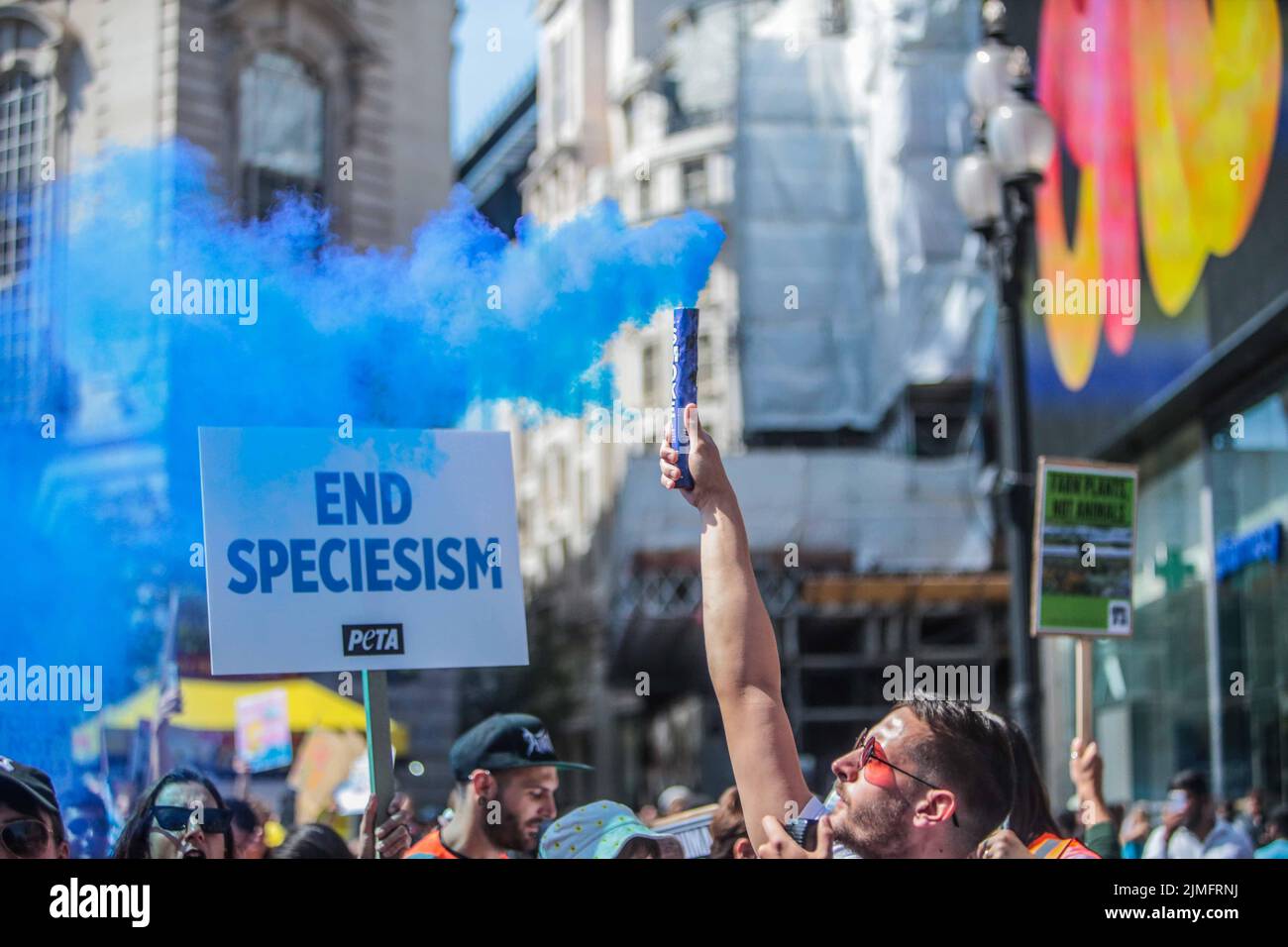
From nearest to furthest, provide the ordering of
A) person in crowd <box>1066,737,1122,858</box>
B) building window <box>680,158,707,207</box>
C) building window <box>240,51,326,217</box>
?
person in crowd <box>1066,737,1122,858</box> < building window <box>240,51,326,217</box> < building window <box>680,158,707,207</box>

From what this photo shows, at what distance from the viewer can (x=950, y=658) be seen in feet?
81.6

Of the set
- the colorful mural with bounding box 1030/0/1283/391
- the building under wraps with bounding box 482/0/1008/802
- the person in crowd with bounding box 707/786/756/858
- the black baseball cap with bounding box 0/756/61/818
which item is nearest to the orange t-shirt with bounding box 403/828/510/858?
the person in crowd with bounding box 707/786/756/858

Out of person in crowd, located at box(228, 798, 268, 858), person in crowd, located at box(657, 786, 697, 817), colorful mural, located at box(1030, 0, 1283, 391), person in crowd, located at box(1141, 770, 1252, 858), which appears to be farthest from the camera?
colorful mural, located at box(1030, 0, 1283, 391)

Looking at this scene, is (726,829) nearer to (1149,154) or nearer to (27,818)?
(27,818)

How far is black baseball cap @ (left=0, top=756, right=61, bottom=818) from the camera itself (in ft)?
Answer: 13.0

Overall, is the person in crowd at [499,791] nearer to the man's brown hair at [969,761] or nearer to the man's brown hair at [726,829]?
the man's brown hair at [726,829]

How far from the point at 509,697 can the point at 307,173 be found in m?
24.8

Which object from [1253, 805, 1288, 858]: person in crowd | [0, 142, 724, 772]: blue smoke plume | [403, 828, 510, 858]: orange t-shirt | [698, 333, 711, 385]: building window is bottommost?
[1253, 805, 1288, 858]: person in crowd

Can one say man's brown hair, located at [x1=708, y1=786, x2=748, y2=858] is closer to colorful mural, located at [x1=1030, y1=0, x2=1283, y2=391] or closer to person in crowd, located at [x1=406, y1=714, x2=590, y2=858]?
person in crowd, located at [x1=406, y1=714, x2=590, y2=858]

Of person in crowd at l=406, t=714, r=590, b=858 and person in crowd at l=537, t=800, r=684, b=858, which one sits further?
person in crowd at l=406, t=714, r=590, b=858

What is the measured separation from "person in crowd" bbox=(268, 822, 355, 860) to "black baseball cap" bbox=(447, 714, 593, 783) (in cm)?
50

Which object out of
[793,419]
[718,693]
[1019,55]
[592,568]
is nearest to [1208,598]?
[1019,55]

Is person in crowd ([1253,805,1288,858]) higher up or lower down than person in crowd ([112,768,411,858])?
lower down
